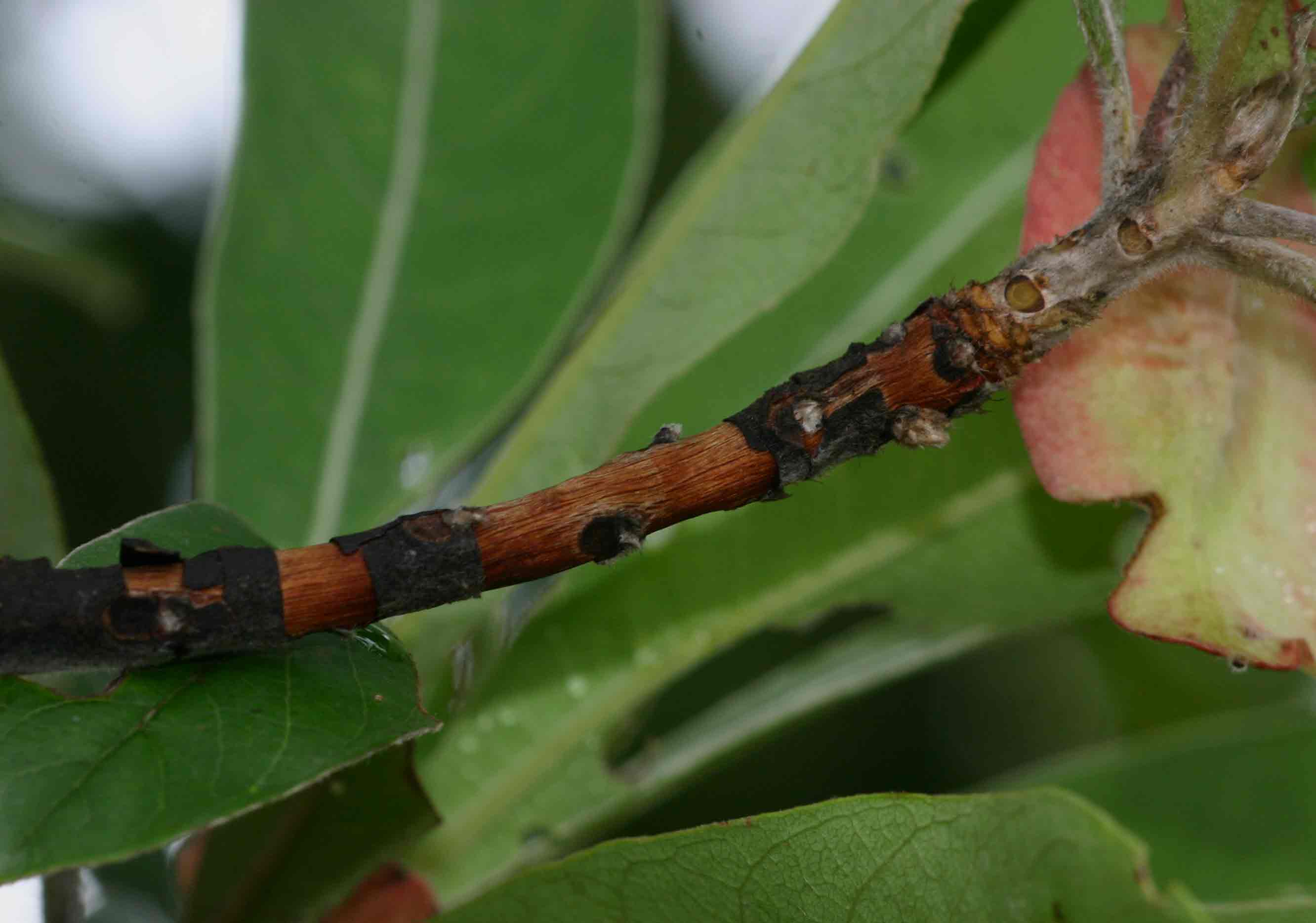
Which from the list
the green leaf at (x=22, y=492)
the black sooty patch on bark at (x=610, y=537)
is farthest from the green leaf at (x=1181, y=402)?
the green leaf at (x=22, y=492)

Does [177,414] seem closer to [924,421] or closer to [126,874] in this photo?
[126,874]

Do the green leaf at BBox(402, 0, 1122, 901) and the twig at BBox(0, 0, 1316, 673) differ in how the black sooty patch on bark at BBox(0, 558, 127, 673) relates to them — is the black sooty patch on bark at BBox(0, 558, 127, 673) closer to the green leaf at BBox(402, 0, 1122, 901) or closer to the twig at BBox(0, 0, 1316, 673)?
the twig at BBox(0, 0, 1316, 673)

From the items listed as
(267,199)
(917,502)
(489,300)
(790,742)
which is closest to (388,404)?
(489,300)

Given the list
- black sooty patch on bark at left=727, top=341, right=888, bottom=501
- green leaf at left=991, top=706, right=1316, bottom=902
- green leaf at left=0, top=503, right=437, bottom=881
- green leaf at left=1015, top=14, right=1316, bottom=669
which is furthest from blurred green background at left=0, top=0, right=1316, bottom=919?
green leaf at left=0, top=503, right=437, bottom=881

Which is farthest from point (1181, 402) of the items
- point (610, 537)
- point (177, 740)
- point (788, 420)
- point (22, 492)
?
point (22, 492)

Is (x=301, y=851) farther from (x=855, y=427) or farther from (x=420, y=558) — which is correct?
(x=855, y=427)

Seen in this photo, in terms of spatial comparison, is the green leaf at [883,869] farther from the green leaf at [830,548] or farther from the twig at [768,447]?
the green leaf at [830,548]
